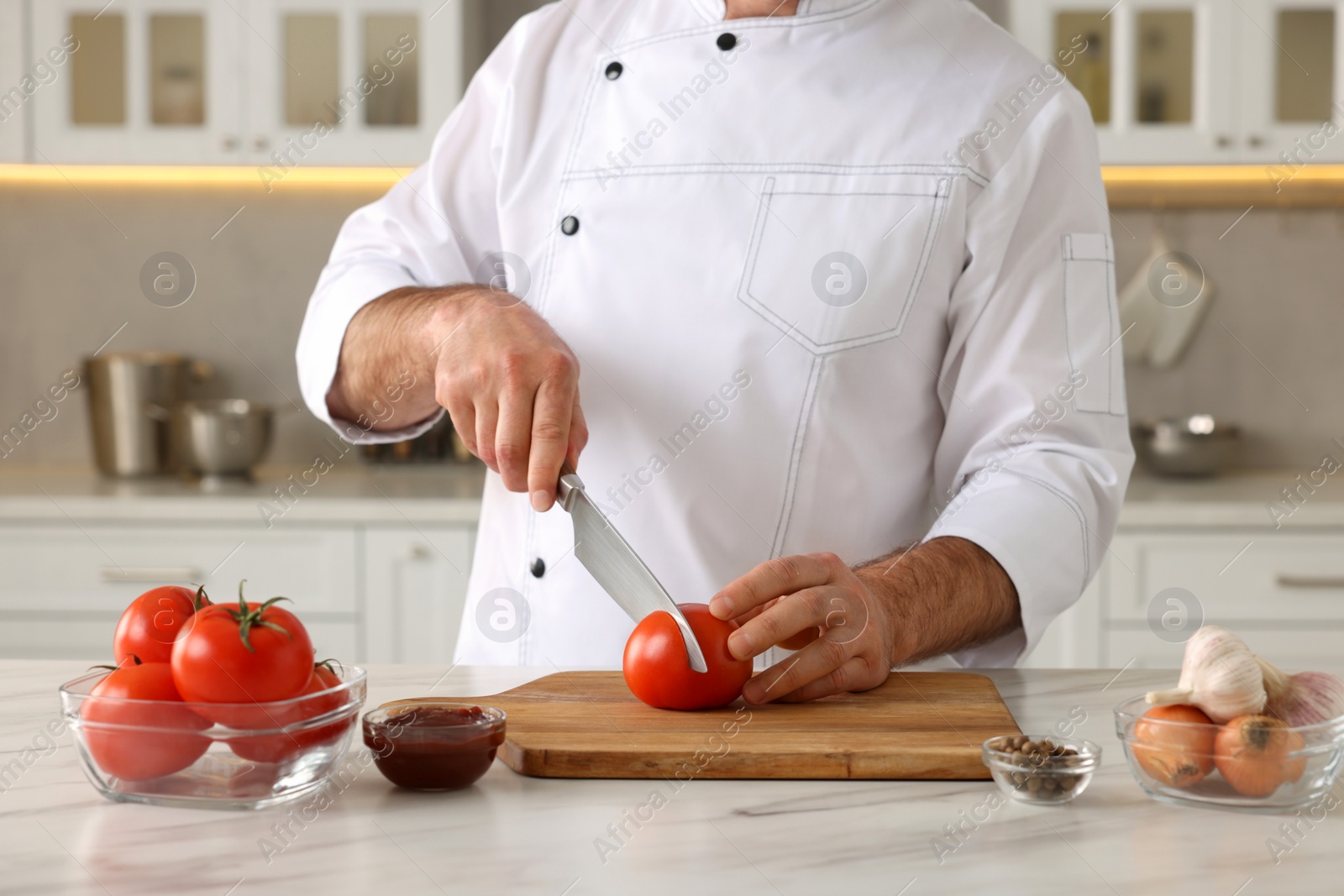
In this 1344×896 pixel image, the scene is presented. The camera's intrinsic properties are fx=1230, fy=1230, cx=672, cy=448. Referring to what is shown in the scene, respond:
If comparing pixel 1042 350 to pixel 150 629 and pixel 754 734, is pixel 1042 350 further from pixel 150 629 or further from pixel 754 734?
pixel 150 629

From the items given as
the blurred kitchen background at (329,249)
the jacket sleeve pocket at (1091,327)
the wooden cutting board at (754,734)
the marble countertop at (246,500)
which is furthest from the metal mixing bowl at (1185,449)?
the wooden cutting board at (754,734)

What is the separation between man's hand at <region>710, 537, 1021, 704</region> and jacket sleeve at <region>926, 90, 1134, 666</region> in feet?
0.18

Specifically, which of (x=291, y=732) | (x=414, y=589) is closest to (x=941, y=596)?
(x=291, y=732)

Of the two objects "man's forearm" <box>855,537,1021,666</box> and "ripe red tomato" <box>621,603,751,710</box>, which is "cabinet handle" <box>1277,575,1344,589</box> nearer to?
"man's forearm" <box>855,537,1021,666</box>

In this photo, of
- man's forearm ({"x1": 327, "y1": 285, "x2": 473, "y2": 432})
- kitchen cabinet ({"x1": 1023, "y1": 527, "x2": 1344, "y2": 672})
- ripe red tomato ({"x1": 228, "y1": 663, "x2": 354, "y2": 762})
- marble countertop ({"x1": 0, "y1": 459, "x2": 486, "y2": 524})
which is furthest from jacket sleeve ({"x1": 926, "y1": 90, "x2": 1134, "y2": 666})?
marble countertop ({"x1": 0, "y1": 459, "x2": 486, "y2": 524})

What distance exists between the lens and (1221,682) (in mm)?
617

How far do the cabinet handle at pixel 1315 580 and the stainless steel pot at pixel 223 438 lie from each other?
1808mm

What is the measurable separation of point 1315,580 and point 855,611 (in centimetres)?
156

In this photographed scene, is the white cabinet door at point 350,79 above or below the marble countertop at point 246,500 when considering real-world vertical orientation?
above

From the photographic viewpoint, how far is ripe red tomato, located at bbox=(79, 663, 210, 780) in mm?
600

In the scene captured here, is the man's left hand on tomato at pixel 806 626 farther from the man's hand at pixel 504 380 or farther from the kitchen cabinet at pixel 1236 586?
the kitchen cabinet at pixel 1236 586

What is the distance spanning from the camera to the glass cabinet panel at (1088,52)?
7.36 ft

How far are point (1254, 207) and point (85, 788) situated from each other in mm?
2475

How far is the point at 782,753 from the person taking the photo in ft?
2.26
